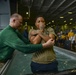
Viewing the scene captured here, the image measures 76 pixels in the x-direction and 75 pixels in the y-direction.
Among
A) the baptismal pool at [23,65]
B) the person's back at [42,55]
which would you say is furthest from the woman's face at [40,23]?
the baptismal pool at [23,65]

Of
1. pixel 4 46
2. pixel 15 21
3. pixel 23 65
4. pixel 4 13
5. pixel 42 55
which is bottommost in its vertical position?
pixel 23 65

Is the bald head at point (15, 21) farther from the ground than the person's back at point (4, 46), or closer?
farther from the ground

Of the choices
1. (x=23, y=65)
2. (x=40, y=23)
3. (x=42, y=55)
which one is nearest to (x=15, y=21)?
(x=40, y=23)

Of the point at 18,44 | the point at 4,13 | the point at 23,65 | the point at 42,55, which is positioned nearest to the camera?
the point at 18,44

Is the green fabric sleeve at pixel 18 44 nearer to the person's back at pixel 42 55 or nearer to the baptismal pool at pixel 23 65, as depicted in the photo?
the person's back at pixel 42 55

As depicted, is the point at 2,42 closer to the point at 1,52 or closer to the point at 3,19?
the point at 1,52

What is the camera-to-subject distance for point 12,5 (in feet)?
55.3

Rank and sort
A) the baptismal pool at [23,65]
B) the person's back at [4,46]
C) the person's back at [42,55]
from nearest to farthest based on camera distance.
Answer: the person's back at [4,46]
the person's back at [42,55]
the baptismal pool at [23,65]

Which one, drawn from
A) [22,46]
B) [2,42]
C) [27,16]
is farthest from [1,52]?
[27,16]

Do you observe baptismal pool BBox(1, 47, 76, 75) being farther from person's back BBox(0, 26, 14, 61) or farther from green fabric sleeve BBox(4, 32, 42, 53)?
person's back BBox(0, 26, 14, 61)

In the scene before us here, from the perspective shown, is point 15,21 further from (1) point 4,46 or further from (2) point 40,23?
(2) point 40,23

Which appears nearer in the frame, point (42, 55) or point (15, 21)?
point (15, 21)

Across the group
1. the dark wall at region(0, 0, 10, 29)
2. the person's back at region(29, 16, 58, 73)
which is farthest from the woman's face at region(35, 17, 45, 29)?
the dark wall at region(0, 0, 10, 29)

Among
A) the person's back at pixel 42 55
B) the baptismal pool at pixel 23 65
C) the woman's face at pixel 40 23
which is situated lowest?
the baptismal pool at pixel 23 65
